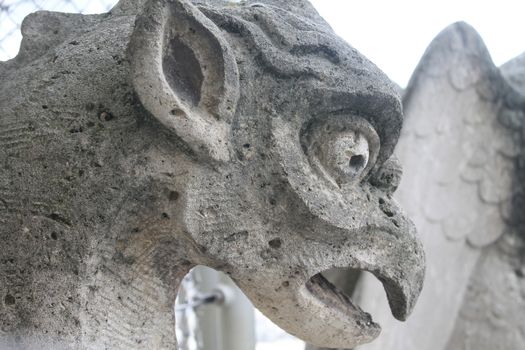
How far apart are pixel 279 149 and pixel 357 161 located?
0.09 meters

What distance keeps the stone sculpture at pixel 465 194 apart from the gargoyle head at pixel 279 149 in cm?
67

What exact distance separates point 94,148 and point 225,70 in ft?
0.44

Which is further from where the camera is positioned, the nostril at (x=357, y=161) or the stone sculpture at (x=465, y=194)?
the stone sculpture at (x=465, y=194)

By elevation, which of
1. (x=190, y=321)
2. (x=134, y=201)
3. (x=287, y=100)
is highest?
(x=287, y=100)

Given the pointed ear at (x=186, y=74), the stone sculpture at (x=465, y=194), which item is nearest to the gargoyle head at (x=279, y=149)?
the pointed ear at (x=186, y=74)

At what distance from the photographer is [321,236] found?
631mm

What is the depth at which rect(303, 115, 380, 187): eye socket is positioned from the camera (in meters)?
0.64

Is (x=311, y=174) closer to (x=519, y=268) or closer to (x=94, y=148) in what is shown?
(x=94, y=148)

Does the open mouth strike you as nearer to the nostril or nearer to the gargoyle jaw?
the gargoyle jaw

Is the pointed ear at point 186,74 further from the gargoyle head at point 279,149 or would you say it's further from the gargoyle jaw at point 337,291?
the gargoyle jaw at point 337,291

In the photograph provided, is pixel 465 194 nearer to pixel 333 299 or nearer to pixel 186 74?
pixel 333 299

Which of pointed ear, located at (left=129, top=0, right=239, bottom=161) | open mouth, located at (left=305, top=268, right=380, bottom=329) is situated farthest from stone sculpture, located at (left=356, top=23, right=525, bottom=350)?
pointed ear, located at (left=129, top=0, right=239, bottom=161)

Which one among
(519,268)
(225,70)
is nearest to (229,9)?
(225,70)

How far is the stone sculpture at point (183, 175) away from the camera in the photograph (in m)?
0.60
